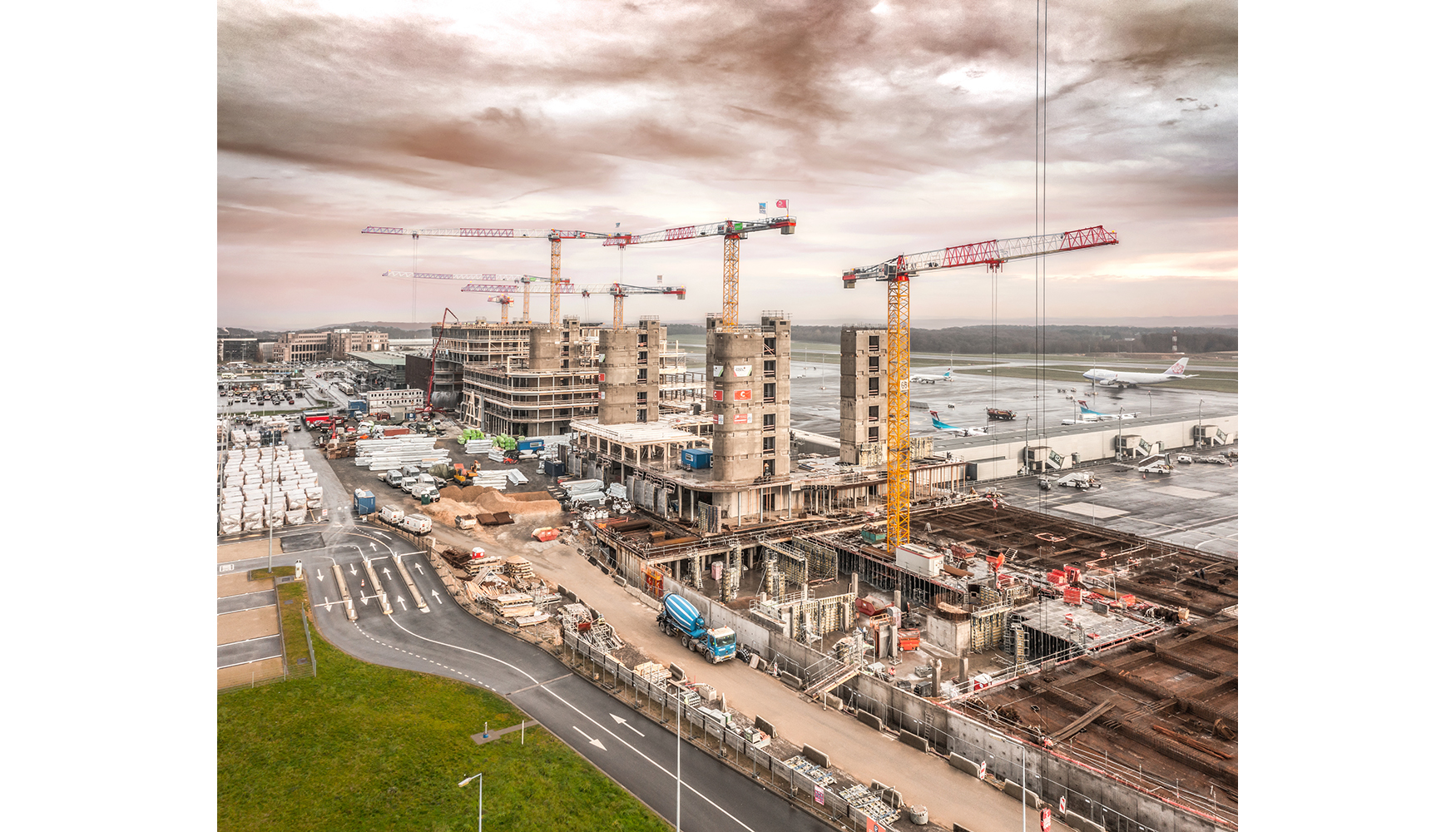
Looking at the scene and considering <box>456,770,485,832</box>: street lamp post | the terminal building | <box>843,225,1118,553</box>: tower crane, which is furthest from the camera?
the terminal building

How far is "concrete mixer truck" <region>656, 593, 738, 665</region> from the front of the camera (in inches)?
584

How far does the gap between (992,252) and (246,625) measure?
731 inches

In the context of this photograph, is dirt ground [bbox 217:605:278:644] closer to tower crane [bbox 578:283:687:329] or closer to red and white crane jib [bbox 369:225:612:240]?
red and white crane jib [bbox 369:225:612:240]

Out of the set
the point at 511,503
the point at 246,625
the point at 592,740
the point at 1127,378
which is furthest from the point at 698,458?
the point at 1127,378

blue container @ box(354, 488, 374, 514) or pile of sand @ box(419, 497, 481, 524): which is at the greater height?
blue container @ box(354, 488, 374, 514)

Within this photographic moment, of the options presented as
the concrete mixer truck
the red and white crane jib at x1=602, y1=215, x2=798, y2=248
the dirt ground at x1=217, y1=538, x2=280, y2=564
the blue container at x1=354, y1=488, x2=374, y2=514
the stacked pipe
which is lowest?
the concrete mixer truck

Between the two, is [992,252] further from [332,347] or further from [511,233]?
[332,347]

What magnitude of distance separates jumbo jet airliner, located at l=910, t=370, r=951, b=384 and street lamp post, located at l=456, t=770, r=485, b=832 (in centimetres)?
7398

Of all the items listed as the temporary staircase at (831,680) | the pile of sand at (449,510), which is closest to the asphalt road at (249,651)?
the temporary staircase at (831,680)

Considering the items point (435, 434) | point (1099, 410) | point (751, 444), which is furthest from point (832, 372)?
point (751, 444)

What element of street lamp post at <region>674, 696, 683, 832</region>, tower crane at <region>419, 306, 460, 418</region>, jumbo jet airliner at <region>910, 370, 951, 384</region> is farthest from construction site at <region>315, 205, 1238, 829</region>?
jumbo jet airliner at <region>910, 370, 951, 384</region>

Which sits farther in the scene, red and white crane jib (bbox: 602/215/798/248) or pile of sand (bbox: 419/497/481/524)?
pile of sand (bbox: 419/497/481/524)

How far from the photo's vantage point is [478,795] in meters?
9.49
